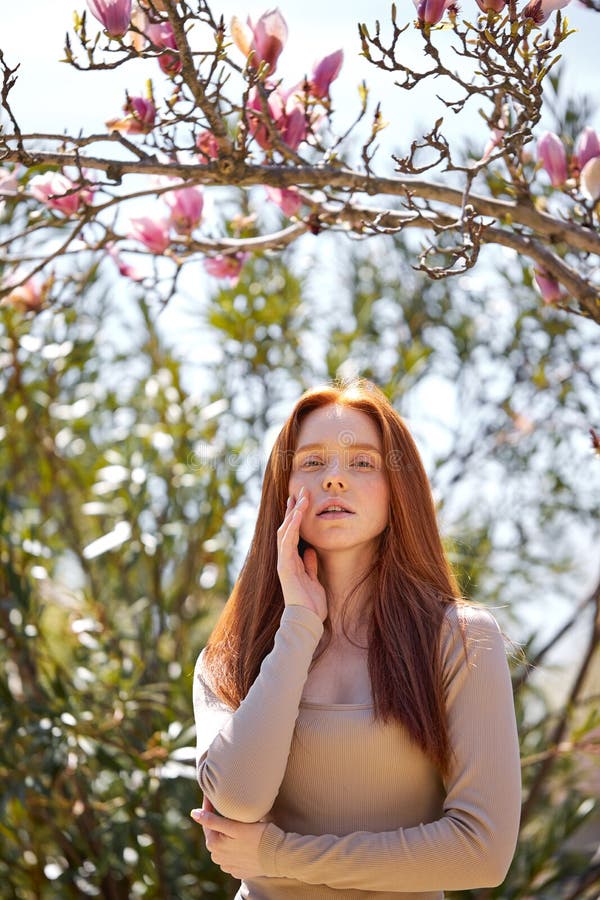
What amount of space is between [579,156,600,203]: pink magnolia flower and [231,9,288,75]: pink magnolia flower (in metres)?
0.45

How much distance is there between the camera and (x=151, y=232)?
1.61m

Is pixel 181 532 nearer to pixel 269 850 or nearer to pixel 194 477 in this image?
pixel 194 477

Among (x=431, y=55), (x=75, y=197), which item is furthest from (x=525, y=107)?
(x=75, y=197)

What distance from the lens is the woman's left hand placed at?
1248mm

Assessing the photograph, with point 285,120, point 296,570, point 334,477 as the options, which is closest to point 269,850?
point 296,570

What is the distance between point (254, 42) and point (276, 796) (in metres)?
1.00

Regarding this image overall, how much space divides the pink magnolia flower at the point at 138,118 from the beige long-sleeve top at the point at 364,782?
2.29 ft

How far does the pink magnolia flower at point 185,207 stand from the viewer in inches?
64.1

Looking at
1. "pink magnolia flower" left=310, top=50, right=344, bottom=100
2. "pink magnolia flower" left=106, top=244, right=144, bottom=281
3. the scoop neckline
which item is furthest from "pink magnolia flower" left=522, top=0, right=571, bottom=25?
the scoop neckline

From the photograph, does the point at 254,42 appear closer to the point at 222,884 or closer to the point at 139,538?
the point at 139,538

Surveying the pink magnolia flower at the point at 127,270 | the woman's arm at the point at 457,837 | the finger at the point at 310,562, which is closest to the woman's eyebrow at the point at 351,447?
the finger at the point at 310,562

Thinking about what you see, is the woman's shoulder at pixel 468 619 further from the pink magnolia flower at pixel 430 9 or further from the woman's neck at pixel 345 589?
the pink magnolia flower at pixel 430 9

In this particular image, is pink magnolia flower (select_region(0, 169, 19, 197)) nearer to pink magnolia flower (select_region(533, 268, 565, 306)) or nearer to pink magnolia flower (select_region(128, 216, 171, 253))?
pink magnolia flower (select_region(128, 216, 171, 253))

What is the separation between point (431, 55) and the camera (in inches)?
50.1
